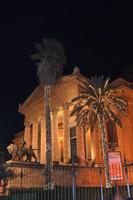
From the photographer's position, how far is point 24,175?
24.3 metres

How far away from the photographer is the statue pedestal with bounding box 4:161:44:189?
23011mm

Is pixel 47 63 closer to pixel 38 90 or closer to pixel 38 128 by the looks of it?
pixel 38 90

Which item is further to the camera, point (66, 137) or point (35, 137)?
point (35, 137)

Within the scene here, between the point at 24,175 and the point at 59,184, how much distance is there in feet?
10.3

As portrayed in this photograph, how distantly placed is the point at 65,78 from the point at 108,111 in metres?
9.05

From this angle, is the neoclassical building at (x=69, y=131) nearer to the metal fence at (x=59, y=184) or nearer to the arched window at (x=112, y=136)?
the arched window at (x=112, y=136)

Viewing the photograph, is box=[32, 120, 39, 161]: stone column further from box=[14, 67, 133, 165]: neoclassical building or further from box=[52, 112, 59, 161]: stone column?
box=[52, 112, 59, 161]: stone column

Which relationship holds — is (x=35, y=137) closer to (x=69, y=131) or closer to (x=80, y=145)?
(x=69, y=131)

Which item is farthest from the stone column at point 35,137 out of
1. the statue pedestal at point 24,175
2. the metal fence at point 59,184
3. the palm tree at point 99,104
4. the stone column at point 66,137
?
the statue pedestal at point 24,175

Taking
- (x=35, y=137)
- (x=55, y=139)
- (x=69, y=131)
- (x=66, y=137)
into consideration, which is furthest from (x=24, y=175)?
(x=35, y=137)

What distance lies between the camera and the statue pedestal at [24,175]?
2301cm

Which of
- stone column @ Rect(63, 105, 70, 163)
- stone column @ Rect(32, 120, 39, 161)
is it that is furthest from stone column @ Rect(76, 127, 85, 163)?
stone column @ Rect(32, 120, 39, 161)

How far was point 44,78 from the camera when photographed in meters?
27.6

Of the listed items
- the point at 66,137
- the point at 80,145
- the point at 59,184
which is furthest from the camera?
the point at 66,137
